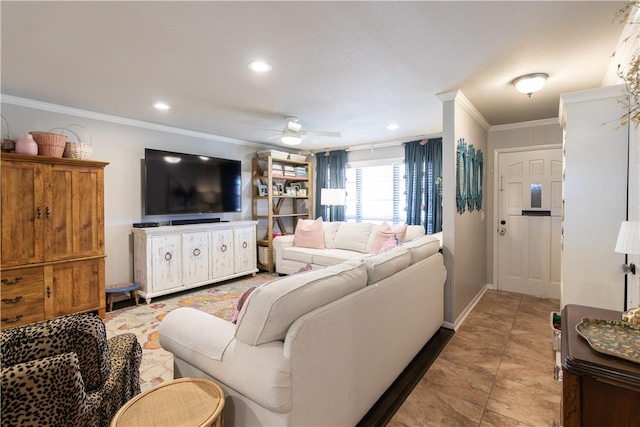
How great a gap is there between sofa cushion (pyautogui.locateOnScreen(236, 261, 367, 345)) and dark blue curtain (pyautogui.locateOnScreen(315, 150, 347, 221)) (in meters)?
4.58

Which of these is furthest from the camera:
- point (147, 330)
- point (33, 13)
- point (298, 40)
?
point (147, 330)

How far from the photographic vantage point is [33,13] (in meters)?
1.72

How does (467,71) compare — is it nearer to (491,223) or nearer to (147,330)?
(491,223)

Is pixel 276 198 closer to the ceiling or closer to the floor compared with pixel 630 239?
closer to the ceiling

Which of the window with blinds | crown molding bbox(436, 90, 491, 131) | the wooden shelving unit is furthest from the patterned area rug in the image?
crown molding bbox(436, 90, 491, 131)

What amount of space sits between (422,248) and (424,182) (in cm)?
264

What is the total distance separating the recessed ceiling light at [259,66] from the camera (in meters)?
2.35

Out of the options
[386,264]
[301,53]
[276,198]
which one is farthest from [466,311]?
[276,198]

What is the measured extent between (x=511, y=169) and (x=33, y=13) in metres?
5.15

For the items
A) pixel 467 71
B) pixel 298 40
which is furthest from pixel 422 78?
pixel 298 40

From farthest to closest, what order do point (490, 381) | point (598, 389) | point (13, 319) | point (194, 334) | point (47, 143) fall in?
point (47, 143) → point (13, 319) → point (490, 381) → point (194, 334) → point (598, 389)

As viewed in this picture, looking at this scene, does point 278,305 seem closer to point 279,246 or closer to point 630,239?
point 630,239

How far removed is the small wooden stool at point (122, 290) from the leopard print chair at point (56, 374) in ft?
8.83

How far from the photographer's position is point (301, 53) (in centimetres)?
219
